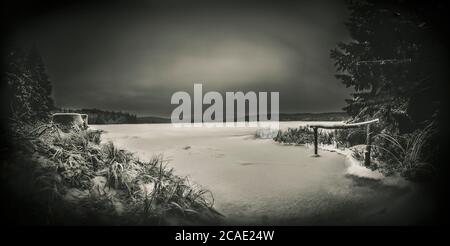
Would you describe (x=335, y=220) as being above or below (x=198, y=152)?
below

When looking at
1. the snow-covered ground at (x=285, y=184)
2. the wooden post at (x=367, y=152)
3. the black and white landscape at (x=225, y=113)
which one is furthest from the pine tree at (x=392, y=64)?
the snow-covered ground at (x=285, y=184)

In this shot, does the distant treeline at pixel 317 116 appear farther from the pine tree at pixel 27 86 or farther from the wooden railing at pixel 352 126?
the pine tree at pixel 27 86

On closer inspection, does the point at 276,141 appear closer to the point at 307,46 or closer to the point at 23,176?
the point at 307,46

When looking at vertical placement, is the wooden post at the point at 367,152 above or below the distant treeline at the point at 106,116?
below

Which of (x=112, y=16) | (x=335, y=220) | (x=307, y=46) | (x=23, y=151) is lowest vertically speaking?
(x=335, y=220)

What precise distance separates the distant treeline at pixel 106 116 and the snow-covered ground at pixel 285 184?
11 centimetres

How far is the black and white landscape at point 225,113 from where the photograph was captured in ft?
10.5

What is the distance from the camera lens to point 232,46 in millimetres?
3639

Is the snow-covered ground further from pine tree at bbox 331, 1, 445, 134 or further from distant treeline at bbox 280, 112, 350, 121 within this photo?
pine tree at bbox 331, 1, 445, 134

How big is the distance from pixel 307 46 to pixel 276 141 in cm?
116

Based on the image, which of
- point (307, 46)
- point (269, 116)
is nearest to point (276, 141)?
point (269, 116)

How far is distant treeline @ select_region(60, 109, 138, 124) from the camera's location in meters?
3.52

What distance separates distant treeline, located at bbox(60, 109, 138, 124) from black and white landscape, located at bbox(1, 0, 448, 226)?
16 mm

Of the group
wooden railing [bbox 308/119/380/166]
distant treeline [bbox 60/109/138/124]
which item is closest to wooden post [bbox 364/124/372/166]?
wooden railing [bbox 308/119/380/166]
